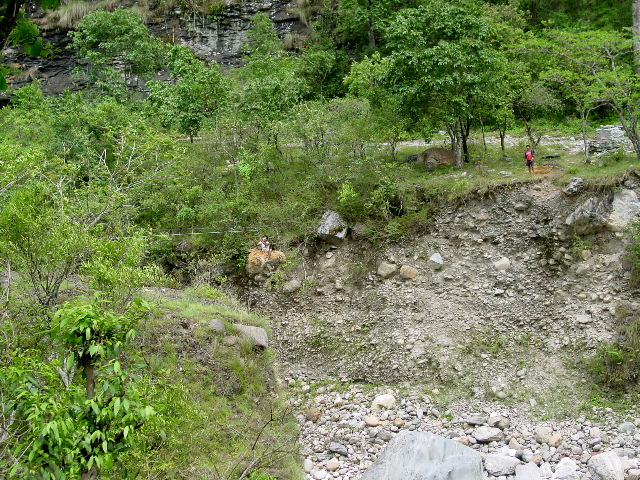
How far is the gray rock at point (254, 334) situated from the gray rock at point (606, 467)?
6684 millimetres

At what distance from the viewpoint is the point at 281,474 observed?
847 cm

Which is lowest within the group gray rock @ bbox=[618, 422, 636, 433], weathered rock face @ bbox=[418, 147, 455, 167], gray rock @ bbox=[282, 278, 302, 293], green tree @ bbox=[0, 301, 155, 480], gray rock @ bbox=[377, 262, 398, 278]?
gray rock @ bbox=[282, 278, 302, 293]

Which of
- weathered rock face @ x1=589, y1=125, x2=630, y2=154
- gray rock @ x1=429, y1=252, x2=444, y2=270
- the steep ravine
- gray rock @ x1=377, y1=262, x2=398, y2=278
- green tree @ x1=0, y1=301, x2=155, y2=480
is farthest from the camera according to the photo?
weathered rock face @ x1=589, y1=125, x2=630, y2=154

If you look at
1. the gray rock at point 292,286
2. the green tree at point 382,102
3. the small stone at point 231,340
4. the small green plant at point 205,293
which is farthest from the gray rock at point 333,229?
the small stone at point 231,340

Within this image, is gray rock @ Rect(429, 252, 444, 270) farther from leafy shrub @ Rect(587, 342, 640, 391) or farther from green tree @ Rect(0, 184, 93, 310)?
green tree @ Rect(0, 184, 93, 310)

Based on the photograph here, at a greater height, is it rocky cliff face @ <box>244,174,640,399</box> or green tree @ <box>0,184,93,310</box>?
green tree @ <box>0,184,93,310</box>

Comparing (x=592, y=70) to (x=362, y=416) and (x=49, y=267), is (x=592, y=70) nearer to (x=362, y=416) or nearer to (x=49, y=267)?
(x=362, y=416)

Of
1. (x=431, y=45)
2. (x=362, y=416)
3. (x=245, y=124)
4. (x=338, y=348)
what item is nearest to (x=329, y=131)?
(x=245, y=124)

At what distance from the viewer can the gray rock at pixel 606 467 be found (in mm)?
8781

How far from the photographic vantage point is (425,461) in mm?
8945

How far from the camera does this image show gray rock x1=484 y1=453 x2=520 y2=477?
9594mm

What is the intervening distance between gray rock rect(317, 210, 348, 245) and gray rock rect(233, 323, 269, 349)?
4911mm

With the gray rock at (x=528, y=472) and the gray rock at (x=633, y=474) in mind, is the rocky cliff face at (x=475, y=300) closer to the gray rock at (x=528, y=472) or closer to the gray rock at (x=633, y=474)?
the gray rock at (x=528, y=472)

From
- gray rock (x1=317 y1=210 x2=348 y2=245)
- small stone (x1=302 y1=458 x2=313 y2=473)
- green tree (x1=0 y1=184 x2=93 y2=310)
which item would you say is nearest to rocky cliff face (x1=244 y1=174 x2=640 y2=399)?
gray rock (x1=317 y1=210 x2=348 y2=245)
